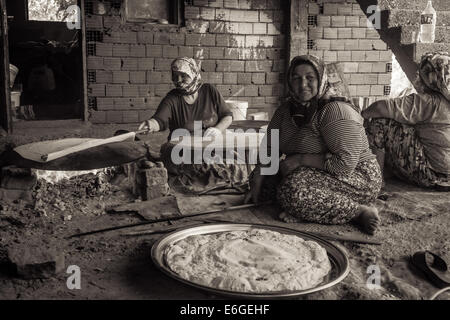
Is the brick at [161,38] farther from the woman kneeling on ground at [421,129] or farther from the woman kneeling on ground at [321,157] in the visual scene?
the woman kneeling on ground at [321,157]

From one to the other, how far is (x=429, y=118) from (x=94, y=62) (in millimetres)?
4530

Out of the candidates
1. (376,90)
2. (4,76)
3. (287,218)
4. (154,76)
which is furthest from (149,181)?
(376,90)

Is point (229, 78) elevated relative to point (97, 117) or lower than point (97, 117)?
elevated

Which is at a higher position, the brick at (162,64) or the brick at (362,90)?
the brick at (162,64)

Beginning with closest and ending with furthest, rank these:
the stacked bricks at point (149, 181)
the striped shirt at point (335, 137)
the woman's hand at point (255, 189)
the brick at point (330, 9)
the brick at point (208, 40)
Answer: the striped shirt at point (335, 137)
the woman's hand at point (255, 189)
the stacked bricks at point (149, 181)
the brick at point (208, 40)
the brick at point (330, 9)

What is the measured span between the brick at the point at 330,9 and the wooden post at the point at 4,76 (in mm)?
4800

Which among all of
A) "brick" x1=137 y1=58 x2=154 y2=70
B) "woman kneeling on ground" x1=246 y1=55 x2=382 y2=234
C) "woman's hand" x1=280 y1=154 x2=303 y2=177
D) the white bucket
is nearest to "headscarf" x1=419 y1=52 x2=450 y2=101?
"woman kneeling on ground" x1=246 y1=55 x2=382 y2=234

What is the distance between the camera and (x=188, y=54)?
7.28 metres

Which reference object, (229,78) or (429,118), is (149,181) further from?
(229,78)

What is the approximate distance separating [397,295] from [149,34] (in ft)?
18.1

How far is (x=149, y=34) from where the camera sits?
697 cm

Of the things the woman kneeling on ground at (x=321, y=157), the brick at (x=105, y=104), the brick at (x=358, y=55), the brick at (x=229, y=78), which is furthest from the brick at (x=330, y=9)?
the woman kneeling on ground at (x=321, y=157)

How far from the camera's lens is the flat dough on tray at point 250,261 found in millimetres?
2318
